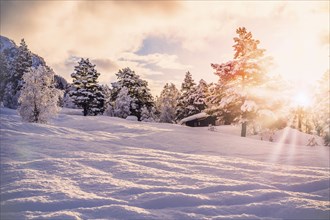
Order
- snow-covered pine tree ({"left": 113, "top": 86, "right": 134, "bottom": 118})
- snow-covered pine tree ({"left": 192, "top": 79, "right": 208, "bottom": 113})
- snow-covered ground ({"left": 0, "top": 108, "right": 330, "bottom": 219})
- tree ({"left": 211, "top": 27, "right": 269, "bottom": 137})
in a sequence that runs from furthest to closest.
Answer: snow-covered pine tree ({"left": 192, "top": 79, "right": 208, "bottom": 113})
snow-covered pine tree ({"left": 113, "top": 86, "right": 134, "bottom": 118})
tree ({"left": 211, "top": 27, "right": 269, "bottom": 137})
snow-covered ground ({"left": 0, "top": 108, "right": 330, "bottom": 219})

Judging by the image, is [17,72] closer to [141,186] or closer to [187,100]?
[187,100]

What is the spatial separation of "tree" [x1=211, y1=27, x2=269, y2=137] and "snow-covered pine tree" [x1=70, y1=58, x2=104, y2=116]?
2916cm

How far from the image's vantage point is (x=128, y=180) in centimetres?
877

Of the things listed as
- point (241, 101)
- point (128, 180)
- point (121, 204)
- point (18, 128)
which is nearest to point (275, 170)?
point (128, 180)

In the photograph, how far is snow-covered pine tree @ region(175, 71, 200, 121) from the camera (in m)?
57.4

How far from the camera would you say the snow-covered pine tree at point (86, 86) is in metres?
52.3

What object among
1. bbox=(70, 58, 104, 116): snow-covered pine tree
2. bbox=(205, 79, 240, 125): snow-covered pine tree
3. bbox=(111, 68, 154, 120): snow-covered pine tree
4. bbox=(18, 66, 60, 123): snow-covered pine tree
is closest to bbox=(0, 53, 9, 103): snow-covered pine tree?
bbox=(70, 58, 104, 116): snow-covered pine tree

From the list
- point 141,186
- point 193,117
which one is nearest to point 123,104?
point 193,117

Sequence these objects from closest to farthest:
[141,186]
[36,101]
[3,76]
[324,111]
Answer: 1. [141,186]
2. [36,101]
3. [324,111]
4. [3,76]

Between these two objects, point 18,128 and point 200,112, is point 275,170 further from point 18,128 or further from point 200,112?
point 200,112

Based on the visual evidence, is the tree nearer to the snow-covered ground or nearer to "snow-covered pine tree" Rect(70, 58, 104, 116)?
the snow-covered ground

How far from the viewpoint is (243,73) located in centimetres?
2802

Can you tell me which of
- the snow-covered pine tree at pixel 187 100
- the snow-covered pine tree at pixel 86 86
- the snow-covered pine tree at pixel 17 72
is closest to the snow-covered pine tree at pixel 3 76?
the snow-covered pine tree at pixel 17 72

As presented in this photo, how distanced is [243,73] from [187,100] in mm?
30703
